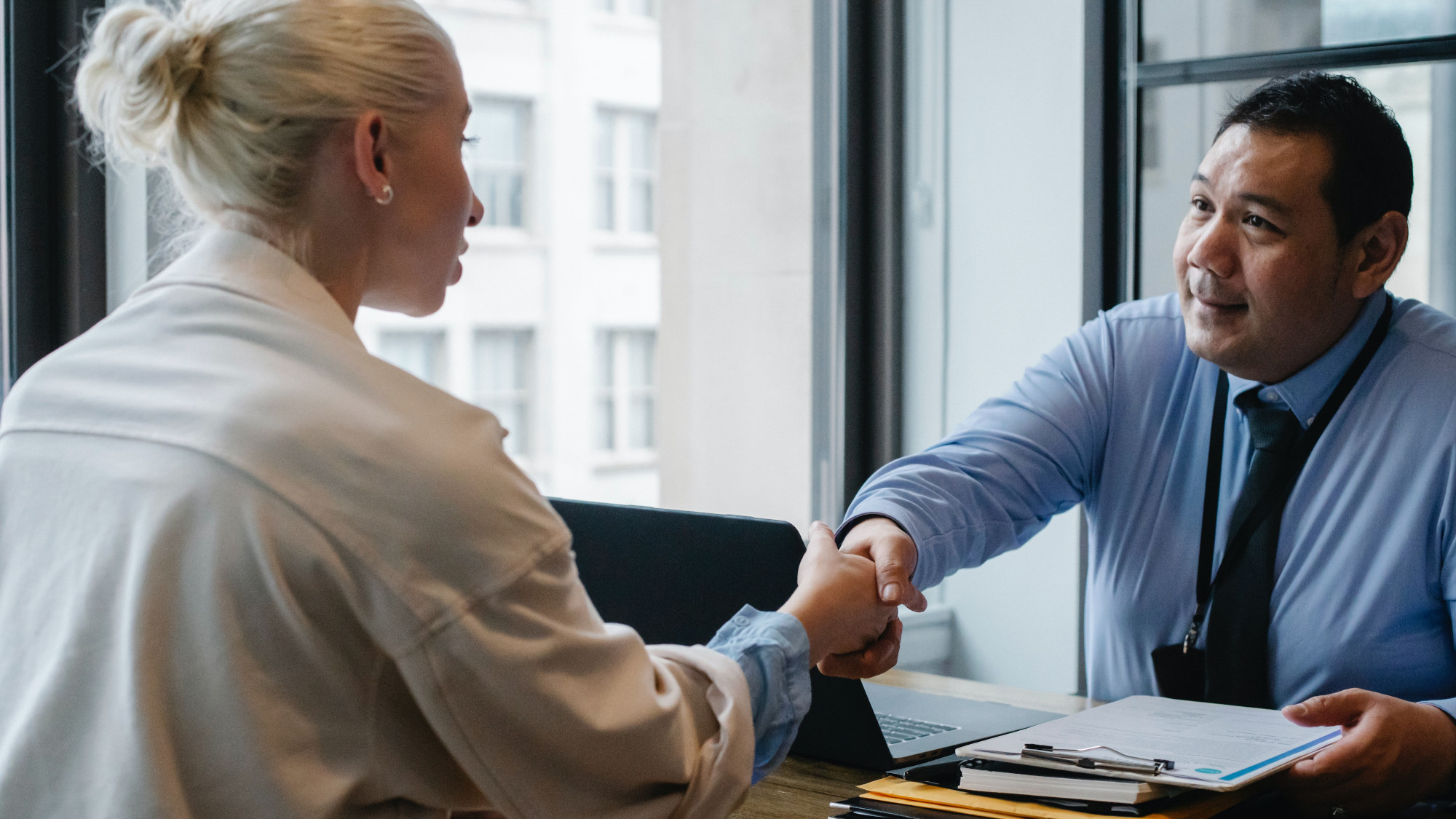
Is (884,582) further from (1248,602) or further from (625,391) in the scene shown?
(625,391)

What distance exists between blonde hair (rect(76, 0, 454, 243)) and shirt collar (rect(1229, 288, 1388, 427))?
1.29 metres

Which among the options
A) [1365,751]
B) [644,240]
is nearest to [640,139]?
[644,240]

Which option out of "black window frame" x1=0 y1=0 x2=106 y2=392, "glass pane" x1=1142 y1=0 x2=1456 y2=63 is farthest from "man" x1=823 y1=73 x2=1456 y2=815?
"black window frame" x1=0 y1=0 x2=106 y2=392

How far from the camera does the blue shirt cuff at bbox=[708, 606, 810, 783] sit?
106 centimetres

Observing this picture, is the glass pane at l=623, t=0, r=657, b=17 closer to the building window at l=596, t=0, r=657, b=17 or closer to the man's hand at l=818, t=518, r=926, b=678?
the building window at l=596, t=0, r=657, b=17

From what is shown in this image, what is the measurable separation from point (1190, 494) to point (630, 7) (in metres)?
2.85

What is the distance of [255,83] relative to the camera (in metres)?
0.97

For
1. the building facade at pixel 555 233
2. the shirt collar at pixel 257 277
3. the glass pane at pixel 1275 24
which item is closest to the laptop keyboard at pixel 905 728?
the shirt collar at pixel 257 277

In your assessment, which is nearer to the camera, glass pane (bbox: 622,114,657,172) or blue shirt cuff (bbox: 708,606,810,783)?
blue shirt cuff (bbox: 708,606,810,783)

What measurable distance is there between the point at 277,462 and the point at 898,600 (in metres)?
0.82

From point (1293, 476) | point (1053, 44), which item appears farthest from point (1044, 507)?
point (1053, 44)

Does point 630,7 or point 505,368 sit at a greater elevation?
point 630,7

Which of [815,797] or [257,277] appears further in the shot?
[815,797]

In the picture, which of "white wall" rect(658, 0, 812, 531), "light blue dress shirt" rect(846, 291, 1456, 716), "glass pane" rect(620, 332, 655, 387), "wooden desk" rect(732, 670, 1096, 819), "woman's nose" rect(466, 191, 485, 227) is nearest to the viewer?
"woman's nose" rect(466, 191, 485, 227)
